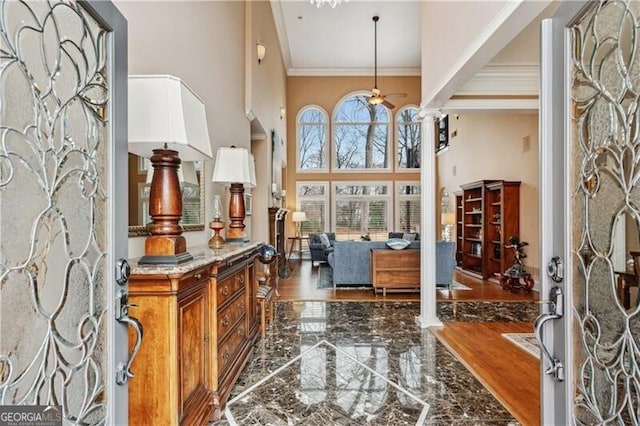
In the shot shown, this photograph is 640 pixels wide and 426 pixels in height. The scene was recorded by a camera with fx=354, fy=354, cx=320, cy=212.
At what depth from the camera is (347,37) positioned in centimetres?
868

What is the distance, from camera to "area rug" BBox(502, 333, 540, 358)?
3.38 metres

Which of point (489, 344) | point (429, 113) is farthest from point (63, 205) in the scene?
point (429, 113)

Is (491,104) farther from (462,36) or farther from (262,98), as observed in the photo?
(262,98)

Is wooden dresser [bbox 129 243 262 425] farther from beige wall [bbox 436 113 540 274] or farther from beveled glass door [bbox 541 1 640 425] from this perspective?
beige wall [bbox 436 113 540 274]

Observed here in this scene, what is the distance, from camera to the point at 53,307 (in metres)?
0.87

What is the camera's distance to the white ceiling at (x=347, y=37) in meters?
7.40

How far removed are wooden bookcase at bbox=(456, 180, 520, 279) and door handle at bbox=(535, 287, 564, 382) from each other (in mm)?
5941

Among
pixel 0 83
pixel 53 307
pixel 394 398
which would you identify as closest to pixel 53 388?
pixel 53 307

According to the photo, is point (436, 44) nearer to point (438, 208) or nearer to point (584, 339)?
point (584, 339)

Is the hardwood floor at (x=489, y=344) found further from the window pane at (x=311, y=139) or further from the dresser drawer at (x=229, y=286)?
the window pane at (x=311, y=139)

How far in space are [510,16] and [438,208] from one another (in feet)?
30.3

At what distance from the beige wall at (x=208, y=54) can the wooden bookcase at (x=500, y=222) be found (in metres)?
4.65

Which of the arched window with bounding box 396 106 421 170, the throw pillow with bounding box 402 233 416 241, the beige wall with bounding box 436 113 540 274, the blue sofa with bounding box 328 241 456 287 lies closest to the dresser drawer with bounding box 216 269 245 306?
the blue sofa with bounding box 328 241 456 287

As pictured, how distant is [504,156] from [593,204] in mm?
6559
